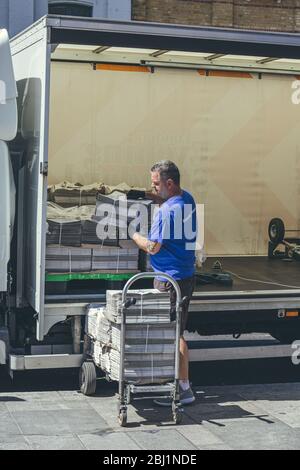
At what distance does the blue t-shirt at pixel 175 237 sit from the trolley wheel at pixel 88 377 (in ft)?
3.43

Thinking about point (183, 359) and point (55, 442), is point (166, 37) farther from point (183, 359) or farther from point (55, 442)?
point (55, 442)

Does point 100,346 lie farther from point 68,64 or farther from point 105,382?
point 68,64

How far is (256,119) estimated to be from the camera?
12.7m

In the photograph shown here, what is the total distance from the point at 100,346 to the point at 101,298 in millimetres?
631

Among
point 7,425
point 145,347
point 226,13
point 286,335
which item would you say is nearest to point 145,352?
point 145,347

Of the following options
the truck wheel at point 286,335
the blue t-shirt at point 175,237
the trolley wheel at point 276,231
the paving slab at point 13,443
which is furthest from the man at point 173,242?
the trolley wheel at point 276,231

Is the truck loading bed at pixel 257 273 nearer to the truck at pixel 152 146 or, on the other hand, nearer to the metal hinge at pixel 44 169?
the truck at pixel 152 146

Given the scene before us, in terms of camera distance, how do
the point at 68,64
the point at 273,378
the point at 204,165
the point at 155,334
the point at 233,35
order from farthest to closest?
the point at 204,165 → the point at 68,64 → the point at 273,378 → the point at 233,35 → the point at 155,334

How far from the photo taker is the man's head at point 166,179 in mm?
8188

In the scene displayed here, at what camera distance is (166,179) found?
8195 millimetres

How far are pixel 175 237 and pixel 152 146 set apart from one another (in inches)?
163

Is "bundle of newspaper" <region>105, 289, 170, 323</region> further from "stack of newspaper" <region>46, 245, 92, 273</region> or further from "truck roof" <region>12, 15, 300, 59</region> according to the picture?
"truck roof" <region>12, 15, 300, 59</region>

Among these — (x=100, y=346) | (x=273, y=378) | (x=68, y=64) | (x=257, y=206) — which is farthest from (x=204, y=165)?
(x=100, y=346)

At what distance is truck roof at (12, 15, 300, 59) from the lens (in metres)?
8.11
